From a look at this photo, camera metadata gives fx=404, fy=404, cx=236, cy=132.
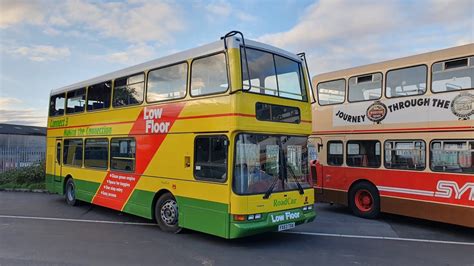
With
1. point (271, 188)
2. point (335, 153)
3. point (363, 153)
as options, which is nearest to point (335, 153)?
point (335, 153)

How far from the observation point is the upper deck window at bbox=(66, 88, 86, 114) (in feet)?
40.1

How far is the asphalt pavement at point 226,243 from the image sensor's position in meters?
6.79

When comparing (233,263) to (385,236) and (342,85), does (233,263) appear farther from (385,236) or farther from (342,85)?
(342,85)

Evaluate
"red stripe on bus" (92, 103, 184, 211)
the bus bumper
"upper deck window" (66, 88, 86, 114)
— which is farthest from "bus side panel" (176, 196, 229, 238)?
"upper deck window" (66, 88, 86, 114)

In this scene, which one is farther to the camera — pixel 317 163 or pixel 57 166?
→ pixel 57 166

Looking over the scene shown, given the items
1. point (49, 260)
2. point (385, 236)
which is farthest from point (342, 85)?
point (49, 260)

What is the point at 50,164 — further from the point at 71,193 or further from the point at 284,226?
the point at 284,226

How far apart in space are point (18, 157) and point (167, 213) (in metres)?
14.5

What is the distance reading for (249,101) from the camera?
7355 mm

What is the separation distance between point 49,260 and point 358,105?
27.4 ft

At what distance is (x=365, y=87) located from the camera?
11086 millimetres

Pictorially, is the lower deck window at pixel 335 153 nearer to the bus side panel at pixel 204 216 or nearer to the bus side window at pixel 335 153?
the bus side window at pixel 335 153

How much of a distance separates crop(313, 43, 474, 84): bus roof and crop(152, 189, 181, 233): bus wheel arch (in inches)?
245

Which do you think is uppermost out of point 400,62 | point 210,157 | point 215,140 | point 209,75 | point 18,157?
point 400,62
